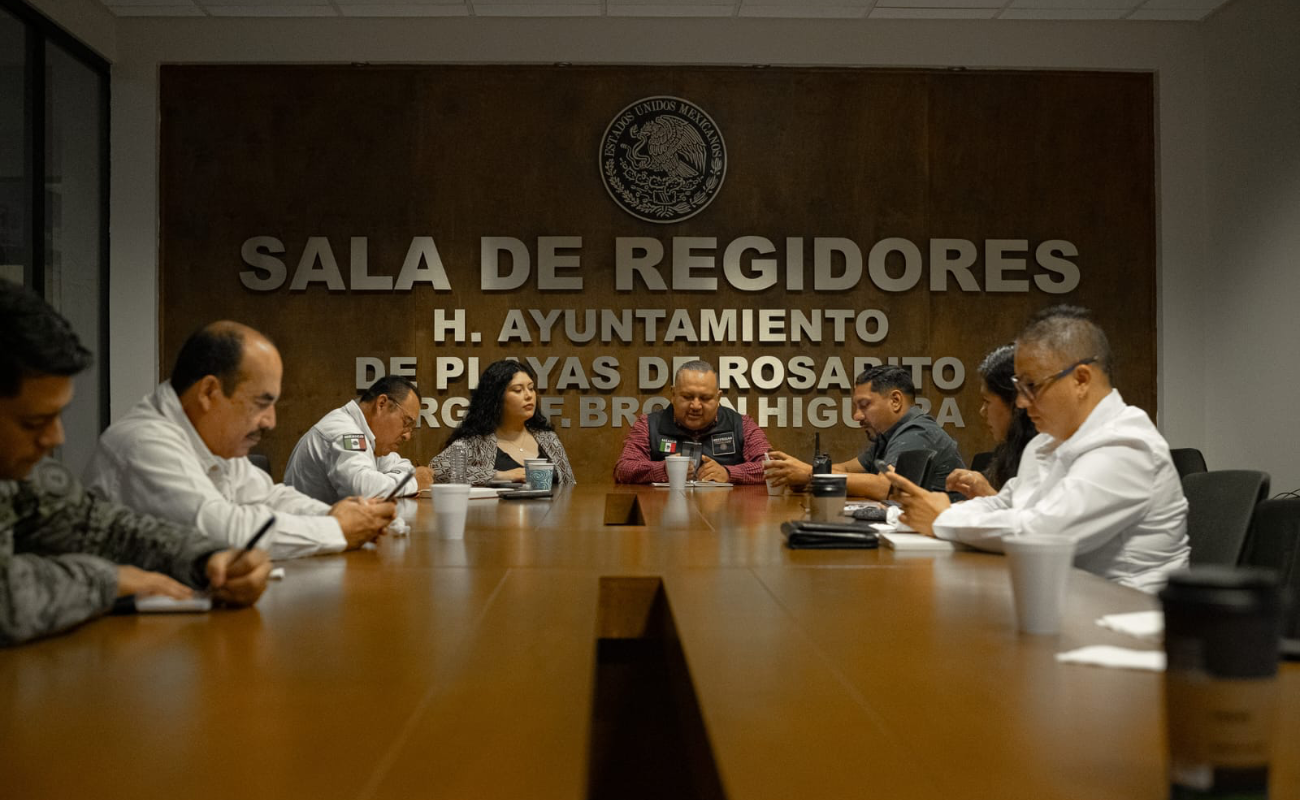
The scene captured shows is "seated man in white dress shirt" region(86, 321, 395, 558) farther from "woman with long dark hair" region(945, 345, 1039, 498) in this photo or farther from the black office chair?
the black office chair

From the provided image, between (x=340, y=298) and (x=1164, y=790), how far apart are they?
6049 mm

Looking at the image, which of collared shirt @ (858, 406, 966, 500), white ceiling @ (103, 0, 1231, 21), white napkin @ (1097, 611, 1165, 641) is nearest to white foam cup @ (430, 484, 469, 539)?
white napkin @ (1097, 611, 1165, 641)

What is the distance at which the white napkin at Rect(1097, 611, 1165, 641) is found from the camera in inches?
58.5

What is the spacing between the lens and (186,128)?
21.0 ft

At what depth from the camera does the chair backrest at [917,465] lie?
4.48 meters

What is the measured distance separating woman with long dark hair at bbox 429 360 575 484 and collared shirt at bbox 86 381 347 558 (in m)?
2.85

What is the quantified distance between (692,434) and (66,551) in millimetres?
3980

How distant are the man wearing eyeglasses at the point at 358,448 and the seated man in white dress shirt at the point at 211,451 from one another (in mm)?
1451

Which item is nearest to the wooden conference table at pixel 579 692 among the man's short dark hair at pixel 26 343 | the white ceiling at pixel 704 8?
the man's short dark hair at pixel 26 343

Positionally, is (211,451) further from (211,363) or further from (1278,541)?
(1278,541)

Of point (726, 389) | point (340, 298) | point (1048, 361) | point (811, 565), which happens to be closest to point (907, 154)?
point (726, 389)

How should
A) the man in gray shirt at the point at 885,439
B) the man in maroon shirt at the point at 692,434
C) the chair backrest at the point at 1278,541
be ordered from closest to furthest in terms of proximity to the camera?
the chair backrest at the point at 1278,541, the man in gray shirt at the point at 885,439, the man in maroon shirt at the point at 692,434

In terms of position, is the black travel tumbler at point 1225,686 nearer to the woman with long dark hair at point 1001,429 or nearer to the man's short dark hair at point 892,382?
the woman with long dark hair at point 1001,429

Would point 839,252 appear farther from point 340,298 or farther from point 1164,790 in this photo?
point 1164,790
